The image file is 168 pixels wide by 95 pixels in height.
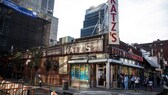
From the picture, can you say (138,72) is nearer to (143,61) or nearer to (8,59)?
(143,61)

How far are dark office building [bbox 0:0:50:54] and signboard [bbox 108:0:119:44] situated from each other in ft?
98.5

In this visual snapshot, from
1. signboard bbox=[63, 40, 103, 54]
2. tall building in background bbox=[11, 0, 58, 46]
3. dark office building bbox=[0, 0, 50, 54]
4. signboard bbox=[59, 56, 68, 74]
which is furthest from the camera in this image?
tall building in background bbox=[11, 0, 58, 46]

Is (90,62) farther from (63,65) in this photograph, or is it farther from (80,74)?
(63,65)

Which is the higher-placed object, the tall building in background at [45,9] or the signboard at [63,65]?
the tall building in background at [45,9]

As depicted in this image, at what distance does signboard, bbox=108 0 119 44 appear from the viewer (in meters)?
20.1

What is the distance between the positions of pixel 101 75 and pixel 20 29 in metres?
36.1

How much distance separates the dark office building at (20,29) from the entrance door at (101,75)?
92.0 ft

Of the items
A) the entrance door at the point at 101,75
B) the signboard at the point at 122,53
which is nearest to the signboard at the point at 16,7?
the entrance door at the point at 101,75

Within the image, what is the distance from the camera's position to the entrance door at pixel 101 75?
2130 centimetres

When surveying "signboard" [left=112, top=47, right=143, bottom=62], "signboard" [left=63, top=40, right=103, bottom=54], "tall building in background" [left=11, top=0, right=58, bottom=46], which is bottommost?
"signboard" [left=112, top=47, right=143, bottom=62]

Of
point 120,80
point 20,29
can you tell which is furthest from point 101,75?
point 20,29

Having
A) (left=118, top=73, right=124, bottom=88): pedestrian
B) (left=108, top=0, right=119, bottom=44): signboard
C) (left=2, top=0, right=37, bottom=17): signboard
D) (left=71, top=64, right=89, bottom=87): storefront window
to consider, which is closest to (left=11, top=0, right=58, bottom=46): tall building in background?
(left=2, top=0, right=37, bottom=17): signboard

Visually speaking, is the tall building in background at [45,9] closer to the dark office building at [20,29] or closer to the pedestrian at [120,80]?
the dark office building at [20,29]

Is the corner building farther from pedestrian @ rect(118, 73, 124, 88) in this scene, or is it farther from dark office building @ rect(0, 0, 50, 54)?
dark office building @ rect(0, 0, 50, 54)
